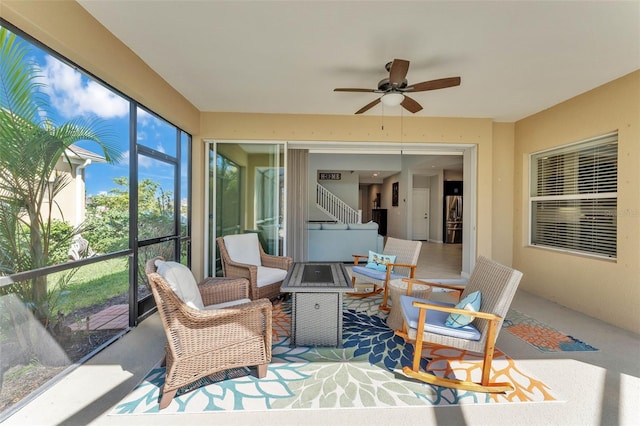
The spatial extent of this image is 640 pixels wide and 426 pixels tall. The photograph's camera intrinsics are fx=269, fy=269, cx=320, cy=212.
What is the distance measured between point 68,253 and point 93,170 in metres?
0.78

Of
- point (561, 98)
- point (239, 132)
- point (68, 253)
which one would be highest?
point (561, 98)

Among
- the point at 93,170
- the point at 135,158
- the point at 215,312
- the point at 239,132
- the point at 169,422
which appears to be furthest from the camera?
the point at 239,132

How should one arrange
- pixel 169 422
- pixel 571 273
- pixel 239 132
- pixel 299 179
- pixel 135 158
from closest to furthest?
pixel 169 422
pixel 135 158
pixel 571 273
pixel 239 132
pixel 299 179

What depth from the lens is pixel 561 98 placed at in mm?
3686

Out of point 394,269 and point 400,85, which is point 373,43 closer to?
point 400,85

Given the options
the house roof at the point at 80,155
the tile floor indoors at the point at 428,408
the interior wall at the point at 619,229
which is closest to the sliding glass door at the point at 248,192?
the house roof at the point at 80,155

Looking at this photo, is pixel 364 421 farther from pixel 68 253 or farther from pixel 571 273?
pixel 571 273

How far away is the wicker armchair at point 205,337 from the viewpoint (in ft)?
5.71

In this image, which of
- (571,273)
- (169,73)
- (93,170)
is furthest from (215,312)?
(571,273)

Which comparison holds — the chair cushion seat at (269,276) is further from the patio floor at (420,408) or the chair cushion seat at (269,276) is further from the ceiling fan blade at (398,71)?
the ceiling fan blade at (398,71)

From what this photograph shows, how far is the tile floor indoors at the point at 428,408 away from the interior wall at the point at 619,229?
0.66m

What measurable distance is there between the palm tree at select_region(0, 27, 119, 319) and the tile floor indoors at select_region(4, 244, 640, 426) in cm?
63

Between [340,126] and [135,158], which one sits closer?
[135,158]

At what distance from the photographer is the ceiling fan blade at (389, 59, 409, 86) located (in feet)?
7.36
